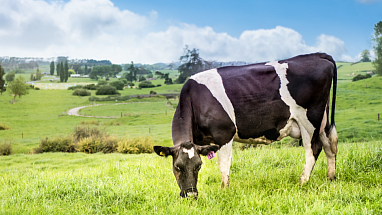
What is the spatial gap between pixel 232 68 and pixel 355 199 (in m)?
3.20

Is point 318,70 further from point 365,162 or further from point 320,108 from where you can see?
point 365,162

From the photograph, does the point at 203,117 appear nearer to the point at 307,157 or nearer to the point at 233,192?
the point at 233,192

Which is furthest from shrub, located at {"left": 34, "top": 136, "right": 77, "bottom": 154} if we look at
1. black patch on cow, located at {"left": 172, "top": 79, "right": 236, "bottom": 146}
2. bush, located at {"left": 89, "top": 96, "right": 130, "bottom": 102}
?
bush, located at {"left": 89, "top": 96, "right": 130, "bottom": 102}

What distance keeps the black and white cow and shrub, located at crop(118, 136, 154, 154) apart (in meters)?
16.3

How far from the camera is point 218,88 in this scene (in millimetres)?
5020

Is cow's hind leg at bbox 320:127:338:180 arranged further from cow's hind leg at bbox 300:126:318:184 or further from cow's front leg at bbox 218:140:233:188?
cow's front leg at bbox 218:140:233:188

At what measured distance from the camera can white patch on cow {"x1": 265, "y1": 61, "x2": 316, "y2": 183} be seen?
5.14 meters

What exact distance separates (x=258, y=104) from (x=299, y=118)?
94 centimetres

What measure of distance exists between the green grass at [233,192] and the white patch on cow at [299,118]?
37 cm

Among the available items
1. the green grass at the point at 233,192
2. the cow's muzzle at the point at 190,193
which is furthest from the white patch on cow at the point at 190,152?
the green grass at the point at 233,192

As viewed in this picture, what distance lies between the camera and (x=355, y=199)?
4.31 metres

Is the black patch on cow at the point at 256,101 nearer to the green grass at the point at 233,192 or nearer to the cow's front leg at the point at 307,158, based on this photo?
the cow's front leg at the point at 307,158

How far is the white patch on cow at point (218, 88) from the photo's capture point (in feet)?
16.2

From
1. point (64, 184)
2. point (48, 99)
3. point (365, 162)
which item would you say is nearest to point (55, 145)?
point (64, 184)
